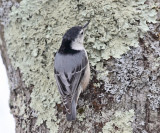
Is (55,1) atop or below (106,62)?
atop

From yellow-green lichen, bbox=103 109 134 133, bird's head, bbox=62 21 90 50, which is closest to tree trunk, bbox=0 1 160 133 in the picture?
yellow-green lichen, bbox=103 109 134 133

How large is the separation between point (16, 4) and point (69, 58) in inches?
27.3

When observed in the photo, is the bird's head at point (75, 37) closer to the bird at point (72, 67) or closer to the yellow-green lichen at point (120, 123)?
the bird at point (72, 67)

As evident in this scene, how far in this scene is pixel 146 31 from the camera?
223 centimetres

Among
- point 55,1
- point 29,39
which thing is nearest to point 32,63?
point 29,39

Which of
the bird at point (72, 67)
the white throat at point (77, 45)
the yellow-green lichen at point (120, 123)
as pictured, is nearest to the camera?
the yellow-green lichen at point (120, 123)

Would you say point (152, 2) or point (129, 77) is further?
point (152, 2)

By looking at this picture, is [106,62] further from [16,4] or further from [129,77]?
[16,4]

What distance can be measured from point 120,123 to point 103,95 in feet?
0.78

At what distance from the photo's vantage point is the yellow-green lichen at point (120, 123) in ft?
6.66

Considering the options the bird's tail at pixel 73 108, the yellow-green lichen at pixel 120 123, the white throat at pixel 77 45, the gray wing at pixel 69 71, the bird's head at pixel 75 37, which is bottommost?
the yellow-green lichen at pixel 120 123

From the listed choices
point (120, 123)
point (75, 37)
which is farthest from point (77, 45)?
point (120, 123)

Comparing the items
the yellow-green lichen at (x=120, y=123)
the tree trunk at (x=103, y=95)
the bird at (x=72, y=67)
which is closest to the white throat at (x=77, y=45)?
the bird at (x=72, y=67)

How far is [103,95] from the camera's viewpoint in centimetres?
215
